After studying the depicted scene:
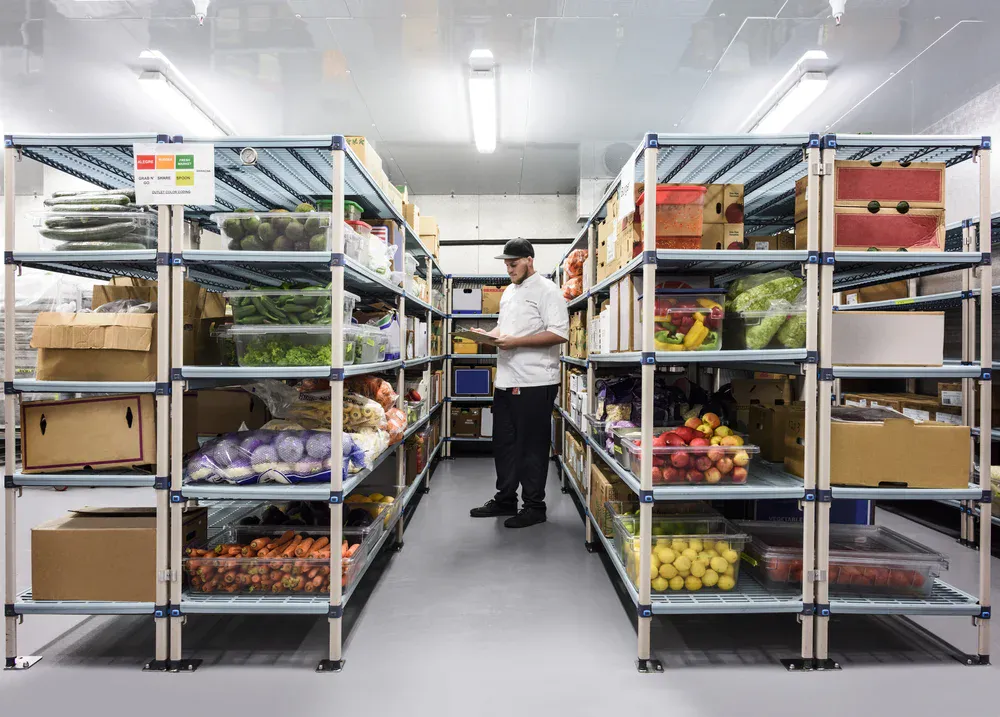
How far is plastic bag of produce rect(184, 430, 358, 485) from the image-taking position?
A: 2.31 meters

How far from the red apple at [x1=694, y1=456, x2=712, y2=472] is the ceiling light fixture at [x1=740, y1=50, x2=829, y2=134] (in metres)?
3.72

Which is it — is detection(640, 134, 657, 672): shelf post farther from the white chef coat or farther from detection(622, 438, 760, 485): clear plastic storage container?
the white chef coat

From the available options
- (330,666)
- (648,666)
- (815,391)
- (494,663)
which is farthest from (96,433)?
(815,391)

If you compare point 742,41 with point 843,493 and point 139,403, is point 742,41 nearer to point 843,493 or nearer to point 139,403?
point 843,493

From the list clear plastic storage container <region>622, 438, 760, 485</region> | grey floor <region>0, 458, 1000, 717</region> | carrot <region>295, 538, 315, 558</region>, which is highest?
clear plastic storage container <region>622, 438, 760, 485</region>

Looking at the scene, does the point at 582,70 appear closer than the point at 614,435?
No

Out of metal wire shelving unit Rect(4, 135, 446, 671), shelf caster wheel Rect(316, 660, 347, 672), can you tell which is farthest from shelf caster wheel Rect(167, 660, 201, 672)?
shelf caster wheel Rect(316, 660, 347, 672)

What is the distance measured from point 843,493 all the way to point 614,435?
3.43ft

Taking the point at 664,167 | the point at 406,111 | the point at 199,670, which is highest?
the point at 406,111

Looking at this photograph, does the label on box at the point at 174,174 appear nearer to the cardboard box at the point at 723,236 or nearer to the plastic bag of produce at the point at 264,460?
the plastic bag of produce at the point at 264,460

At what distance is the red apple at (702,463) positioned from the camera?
94.3 inches

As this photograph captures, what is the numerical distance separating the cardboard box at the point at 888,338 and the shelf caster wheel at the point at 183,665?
9.65 feet

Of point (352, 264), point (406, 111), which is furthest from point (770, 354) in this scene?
point (406, 111)

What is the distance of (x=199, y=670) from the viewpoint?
2248 mm
